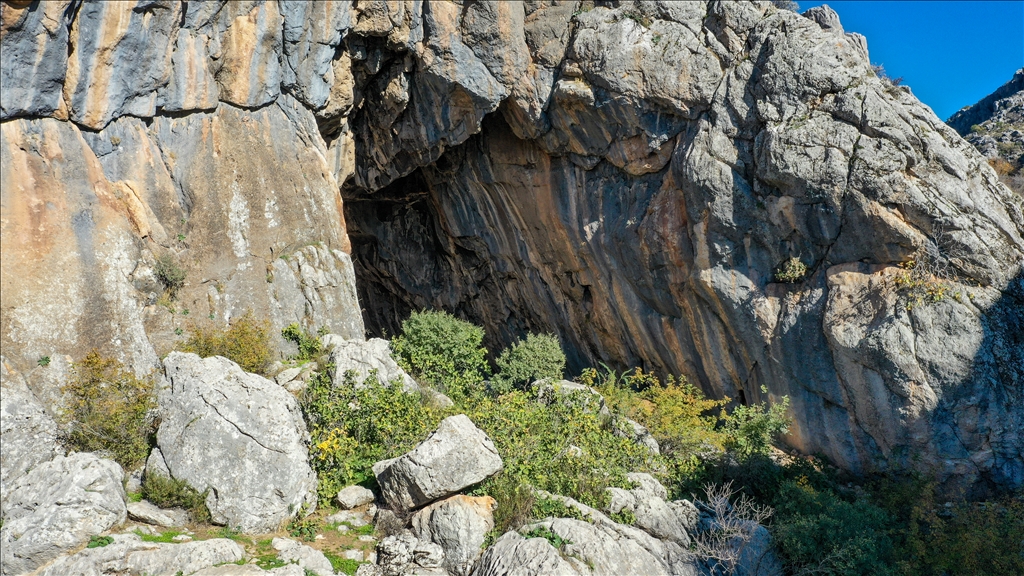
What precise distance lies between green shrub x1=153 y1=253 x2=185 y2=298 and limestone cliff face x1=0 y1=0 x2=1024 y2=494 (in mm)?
160

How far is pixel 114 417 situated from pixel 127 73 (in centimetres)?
551

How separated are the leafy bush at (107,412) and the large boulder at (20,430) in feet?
0.79

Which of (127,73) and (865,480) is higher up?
(127,73)

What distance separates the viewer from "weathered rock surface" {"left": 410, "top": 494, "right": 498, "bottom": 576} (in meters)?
8.02

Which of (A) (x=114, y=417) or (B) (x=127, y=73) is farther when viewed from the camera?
(B) (x=127, y=73)

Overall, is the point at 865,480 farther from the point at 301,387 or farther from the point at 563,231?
the point at 301,387

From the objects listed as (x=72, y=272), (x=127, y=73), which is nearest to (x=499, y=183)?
(x=127, y=73)

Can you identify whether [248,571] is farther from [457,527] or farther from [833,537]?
[833,537]

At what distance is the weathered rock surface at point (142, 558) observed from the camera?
683cm

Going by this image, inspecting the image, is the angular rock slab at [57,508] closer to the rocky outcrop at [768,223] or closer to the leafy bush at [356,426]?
the leafy bush at [356,426]

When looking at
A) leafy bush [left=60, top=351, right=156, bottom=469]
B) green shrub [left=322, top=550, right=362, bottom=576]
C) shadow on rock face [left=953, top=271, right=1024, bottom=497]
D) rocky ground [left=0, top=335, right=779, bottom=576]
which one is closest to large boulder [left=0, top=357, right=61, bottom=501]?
rocky ground [left=0, top=335, right=779, bottom=576]

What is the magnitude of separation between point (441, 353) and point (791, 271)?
7430 millimetres

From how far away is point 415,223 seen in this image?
69.7 feet

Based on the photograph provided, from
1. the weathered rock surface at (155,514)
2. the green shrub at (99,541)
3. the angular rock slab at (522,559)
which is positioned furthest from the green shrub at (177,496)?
the angular rock slab at (522,559)
